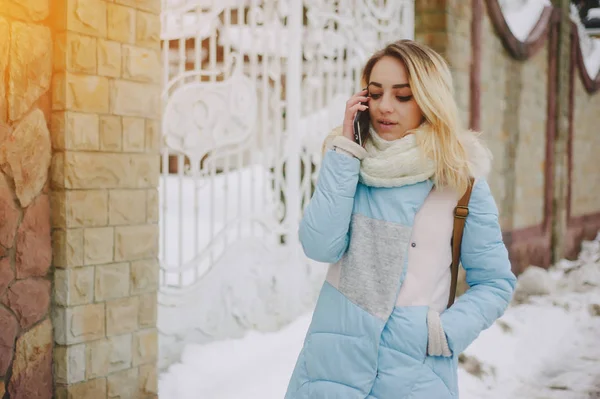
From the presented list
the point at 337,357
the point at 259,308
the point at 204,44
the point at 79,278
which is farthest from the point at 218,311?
the point at 337,357

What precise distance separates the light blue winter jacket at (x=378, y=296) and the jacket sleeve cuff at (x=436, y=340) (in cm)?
1

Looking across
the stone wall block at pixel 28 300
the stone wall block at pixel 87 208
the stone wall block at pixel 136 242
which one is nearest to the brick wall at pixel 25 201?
the stone wall block at pixel 28 300

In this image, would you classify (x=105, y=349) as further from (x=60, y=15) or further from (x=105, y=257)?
(x=60, y=15)

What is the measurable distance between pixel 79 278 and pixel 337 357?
4.90 ft

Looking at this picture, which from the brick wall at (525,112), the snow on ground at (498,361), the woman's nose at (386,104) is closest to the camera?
the woman's nose at (386,104)

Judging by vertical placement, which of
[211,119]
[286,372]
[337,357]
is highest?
[211,119]

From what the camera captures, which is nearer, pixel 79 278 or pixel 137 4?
pixel 79 278

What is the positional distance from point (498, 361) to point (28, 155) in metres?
3.62

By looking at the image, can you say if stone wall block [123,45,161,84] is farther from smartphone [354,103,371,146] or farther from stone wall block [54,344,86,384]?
smartphone [354,103,371,146]

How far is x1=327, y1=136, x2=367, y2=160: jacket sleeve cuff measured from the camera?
1.94 meters

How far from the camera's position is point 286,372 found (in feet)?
13.6

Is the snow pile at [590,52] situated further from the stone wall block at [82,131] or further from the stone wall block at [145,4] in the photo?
the stone wall block at [82,131]

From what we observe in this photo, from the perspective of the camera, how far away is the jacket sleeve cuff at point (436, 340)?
1860 mm

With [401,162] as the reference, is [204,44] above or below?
above
